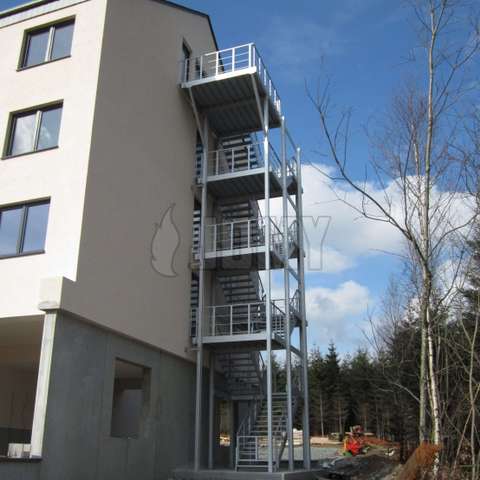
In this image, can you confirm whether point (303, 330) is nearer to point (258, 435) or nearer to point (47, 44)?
point (258, 435)

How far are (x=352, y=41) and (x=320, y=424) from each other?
47.9m

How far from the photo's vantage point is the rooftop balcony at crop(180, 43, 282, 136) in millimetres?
19216

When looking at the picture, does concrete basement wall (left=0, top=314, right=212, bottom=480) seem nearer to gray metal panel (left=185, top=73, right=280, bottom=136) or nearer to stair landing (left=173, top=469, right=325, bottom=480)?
stair landing (left=173, top=469, right=325, bottom=480)

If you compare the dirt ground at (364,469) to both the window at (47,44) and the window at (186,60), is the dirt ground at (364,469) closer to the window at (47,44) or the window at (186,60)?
the window at (186,60)

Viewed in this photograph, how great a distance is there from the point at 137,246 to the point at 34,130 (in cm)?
421

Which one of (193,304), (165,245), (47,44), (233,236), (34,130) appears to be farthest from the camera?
(233,236)

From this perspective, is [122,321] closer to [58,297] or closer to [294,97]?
[58,297]

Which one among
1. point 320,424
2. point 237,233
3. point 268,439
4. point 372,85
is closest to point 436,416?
point 372,85

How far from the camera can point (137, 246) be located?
1600 centimetres

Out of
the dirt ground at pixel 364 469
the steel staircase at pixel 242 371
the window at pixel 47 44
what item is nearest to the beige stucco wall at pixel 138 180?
the window at pixel 47 44

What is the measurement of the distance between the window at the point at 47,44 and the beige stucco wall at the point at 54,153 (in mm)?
232

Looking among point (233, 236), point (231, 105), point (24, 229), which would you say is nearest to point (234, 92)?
point (231, 105)

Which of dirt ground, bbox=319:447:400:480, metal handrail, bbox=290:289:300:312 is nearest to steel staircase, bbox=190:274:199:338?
metal handrail, bbox=290:289:300:312

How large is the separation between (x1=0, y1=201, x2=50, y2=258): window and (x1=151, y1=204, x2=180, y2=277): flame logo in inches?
149
